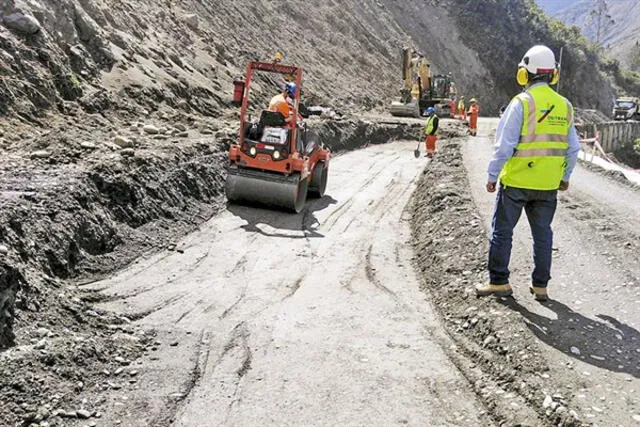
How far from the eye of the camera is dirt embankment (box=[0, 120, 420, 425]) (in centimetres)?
440

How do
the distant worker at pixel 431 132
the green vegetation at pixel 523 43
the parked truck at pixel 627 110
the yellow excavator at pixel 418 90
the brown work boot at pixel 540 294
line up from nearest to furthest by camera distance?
the brown work boot at pixel 540 294
the distant worker at pixel 431 132
the yellow excavator at pixel 418 90
the parked truck at pixel 627 110
the green vegetation at pixel 523 43

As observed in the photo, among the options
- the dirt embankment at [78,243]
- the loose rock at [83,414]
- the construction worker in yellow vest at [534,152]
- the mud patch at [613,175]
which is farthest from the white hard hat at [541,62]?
the mud patch at [613,175]

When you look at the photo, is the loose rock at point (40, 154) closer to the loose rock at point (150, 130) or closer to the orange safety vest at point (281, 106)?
the loose rock at point (150, 130)

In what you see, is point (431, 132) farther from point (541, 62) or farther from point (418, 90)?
point (541, 62)

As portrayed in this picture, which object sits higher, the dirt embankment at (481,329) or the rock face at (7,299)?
the rock face at (7,299)

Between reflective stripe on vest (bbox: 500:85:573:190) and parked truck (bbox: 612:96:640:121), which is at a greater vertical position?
reflective stripe on vest (bbox: 500:85:573:190)

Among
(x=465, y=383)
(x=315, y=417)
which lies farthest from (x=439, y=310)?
(x=315, y=417)

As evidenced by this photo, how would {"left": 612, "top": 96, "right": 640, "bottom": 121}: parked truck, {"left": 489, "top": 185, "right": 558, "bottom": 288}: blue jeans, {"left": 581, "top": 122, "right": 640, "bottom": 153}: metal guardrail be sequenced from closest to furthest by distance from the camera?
{"left": 489, "top": 185, "right": 558, "bottom": 288}: blue jeans → {"left": 581, "top": 122, "right": 640, "bottom": 153}: metal guardrail → {"left": 612, "top": 96, "right": 640, "bottom": 121}: parked truck

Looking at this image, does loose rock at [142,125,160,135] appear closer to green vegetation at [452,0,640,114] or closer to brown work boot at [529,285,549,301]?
brown work boot at [529,285,549,301]

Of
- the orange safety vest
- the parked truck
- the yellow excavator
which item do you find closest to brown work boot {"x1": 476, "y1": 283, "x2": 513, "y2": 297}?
the orange safety vest

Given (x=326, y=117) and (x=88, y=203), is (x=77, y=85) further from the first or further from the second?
(x=326, y=117)

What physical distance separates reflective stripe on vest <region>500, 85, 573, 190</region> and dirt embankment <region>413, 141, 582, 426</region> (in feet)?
3.76

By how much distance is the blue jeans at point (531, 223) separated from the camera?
5.32 metres

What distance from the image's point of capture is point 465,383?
15.5ft
